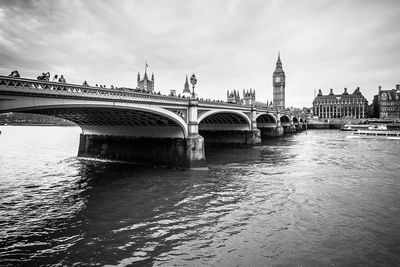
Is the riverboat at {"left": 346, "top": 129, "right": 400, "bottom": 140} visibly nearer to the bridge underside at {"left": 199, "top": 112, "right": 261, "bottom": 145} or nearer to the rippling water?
the bridge underside at {"left": 199, "top": 112, "right": 261, "bottom": 145}

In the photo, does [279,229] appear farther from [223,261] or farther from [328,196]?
[328,196]

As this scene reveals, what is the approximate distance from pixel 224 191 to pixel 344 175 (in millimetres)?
11150

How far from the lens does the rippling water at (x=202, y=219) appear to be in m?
8.69

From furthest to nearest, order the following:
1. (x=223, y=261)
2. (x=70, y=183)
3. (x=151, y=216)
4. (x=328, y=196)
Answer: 1. (x=70, y=183)
2. (x=328, y=196)
3. (x=151, y=216)
4. (x=223, y=261)

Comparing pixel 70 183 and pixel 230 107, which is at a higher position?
pixel 230 107

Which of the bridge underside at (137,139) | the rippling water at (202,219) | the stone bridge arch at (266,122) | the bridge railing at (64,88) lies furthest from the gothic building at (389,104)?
the bridge railing at (64,88)

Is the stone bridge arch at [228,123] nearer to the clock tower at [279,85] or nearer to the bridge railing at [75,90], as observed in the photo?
the bridge railing at [75,90]

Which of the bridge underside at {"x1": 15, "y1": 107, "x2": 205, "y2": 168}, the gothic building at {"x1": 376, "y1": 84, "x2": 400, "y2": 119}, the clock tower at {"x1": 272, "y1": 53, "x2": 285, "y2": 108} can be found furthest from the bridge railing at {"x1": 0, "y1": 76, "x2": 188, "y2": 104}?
the clock tower at {"x1": 272, "y1": 53, "x2": 285, "y2": 108}

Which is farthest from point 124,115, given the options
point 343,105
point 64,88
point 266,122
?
point 343,105

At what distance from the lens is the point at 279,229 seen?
10.7 metres

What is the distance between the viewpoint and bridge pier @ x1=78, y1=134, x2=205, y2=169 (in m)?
24.0

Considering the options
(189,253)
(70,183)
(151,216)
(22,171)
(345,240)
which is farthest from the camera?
(22,171)

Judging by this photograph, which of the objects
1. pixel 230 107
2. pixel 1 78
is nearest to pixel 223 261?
pixel 1 78

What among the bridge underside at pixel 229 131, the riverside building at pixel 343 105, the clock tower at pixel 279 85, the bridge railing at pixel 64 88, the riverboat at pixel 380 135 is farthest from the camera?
the clock tower at pixel 279 85
